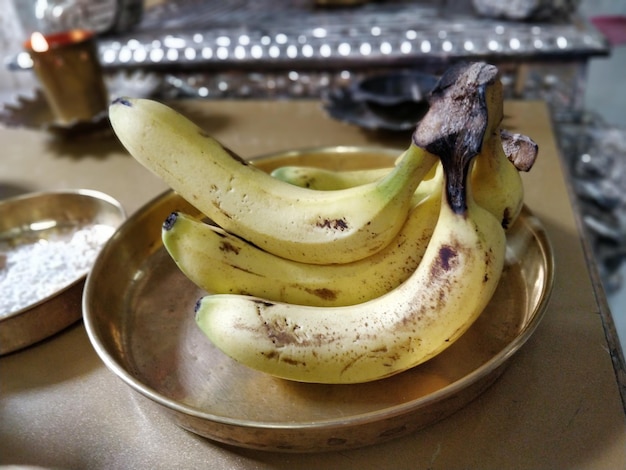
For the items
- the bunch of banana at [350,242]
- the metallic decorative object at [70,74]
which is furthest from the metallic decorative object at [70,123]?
the bunch of banana at [350,242]

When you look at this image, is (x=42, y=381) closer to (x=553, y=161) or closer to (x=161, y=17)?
(x=553, y=161)

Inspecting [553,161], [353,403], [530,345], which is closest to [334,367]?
[353,403]

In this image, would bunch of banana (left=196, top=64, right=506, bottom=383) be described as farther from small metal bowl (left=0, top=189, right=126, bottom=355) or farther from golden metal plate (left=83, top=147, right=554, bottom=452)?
small metal bowl (left=0, top=189, right=126, bottom=355)

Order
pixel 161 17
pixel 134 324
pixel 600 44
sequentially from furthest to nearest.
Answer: pixel 161 17, pixel 600 44, pixel 134 324

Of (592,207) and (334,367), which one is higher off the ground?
(334,367)

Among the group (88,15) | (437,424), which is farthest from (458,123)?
(88,15)

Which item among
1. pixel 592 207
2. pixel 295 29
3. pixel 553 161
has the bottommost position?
pixel 592 207

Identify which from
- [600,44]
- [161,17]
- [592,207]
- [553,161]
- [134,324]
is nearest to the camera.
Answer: [134,324]

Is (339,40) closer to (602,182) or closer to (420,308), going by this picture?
(602,182)

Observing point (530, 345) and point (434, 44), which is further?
point (434, 44)
